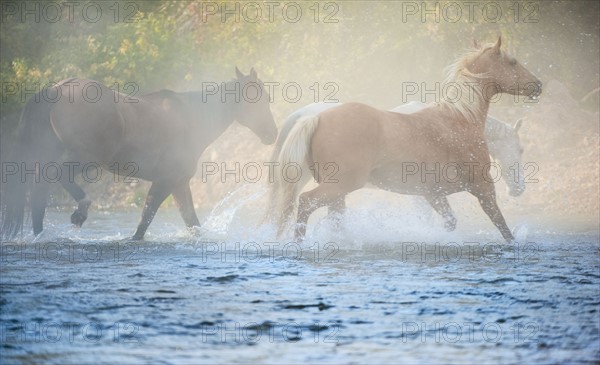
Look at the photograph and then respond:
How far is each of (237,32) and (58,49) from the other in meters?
4.39

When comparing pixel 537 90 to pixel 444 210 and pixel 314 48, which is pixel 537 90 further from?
pixel 314 48

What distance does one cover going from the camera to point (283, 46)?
2231 cm

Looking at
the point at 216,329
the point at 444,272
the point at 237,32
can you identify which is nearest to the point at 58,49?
the point at 237,32

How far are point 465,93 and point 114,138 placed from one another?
3.98 m

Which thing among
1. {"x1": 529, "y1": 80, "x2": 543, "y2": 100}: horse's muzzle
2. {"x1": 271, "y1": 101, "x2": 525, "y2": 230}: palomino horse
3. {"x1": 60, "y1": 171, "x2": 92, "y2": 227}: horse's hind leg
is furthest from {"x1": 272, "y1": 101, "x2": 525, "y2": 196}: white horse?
{"x1": 60, "y1": 171, "x2": 92, "y2": 227}: horse's hind leg

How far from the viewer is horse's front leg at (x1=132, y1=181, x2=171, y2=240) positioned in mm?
10672

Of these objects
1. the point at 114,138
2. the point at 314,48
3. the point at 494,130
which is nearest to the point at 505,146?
the point at 494,130

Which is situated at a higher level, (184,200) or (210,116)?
(210,116)

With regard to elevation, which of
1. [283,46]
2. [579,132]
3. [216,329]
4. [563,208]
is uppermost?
[283,46]

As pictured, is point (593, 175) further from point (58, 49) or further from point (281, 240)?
point (58, 49)

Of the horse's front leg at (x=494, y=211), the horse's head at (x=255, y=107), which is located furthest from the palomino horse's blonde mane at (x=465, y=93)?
the horse's head at (x=255, y=107)

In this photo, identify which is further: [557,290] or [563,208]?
[563,208]

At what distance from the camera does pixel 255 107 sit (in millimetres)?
11938

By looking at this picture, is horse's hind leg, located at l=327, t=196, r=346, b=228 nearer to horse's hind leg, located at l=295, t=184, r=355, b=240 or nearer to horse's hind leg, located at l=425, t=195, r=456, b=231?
horse's hind leg, located at l=295, t=184, r=355, b=240
